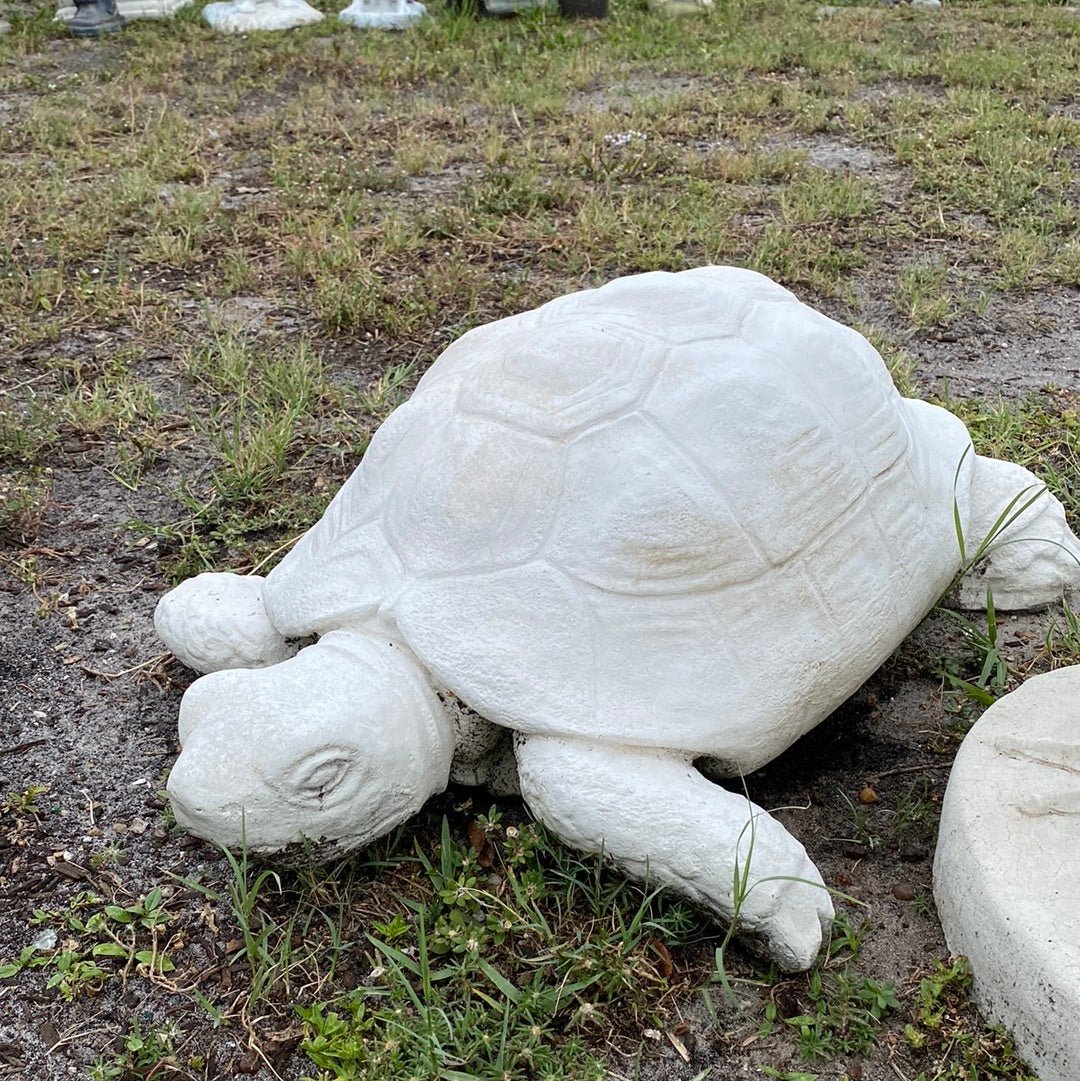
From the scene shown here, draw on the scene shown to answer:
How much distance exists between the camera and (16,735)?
105 inches

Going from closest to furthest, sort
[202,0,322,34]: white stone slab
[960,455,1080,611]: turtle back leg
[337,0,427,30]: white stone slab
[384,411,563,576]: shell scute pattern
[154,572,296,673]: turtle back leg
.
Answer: [384,411,563,576]: shell scute pattern
[154,572,296,673]: turtle back leg
[960,455,1080,611]: turtle back leg
[202,0,322,34]: white stone slab
[337,0,427,30]: white stone slab

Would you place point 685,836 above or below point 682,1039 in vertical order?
above

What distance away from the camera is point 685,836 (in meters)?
2.07

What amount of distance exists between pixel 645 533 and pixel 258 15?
8.20 metres

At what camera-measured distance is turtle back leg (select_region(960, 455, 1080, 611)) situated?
2820 millimetres

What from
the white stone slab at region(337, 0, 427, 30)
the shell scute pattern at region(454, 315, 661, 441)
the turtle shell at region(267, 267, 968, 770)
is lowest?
the turtle shell at region(267, 267, 968, 770)

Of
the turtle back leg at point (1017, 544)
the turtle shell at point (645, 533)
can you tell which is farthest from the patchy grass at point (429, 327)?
the turtle shell at point (645, 533)

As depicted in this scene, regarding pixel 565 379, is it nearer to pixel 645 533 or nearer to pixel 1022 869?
pixel 645 533

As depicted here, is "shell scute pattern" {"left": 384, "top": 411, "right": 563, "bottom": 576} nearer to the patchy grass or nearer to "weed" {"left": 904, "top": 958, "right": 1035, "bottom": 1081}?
the patchy grass

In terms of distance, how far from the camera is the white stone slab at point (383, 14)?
9000 mm

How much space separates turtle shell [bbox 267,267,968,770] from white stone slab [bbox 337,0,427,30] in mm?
7453

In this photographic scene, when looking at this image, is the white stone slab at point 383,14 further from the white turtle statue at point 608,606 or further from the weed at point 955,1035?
the weed at point 955,1035

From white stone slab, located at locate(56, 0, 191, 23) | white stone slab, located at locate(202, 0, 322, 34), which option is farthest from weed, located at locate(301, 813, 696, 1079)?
white stone slab, located at locate(56, 0, 191, 23)

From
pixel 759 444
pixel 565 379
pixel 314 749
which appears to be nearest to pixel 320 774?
pixel 314 749
